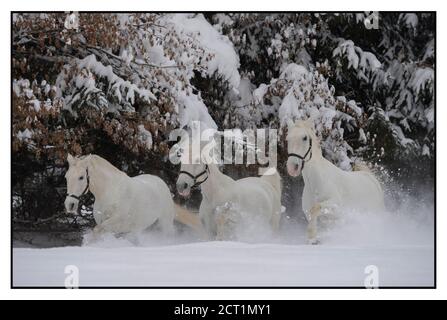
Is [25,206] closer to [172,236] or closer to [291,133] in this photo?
[172,236]

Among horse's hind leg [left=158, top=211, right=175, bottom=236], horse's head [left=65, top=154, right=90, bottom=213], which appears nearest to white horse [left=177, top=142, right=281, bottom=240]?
horse's hind leg [left=158, top=211, right=175, bottom=236]

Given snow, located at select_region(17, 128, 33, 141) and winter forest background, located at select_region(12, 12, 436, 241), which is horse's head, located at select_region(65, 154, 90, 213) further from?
snow, located at select_region(17, 128, 33, 141)

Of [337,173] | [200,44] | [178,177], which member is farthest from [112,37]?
[337,173]

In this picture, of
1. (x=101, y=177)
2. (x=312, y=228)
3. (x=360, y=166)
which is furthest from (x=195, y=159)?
(x=360, y=166)

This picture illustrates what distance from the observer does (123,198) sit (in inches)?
261

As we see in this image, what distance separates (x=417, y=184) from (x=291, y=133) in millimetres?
1157

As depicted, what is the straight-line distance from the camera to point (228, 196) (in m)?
6.62

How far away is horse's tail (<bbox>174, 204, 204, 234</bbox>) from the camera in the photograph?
21.6 ft

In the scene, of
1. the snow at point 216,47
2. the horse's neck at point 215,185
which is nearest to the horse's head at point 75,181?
the horse's neck at point 215,185

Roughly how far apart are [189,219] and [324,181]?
121cm

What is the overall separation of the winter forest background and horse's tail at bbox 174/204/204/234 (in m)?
0.14

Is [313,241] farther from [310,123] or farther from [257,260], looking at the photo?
[310,123]

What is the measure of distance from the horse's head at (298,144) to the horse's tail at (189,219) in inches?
35.3

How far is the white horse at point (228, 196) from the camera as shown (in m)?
6.59
